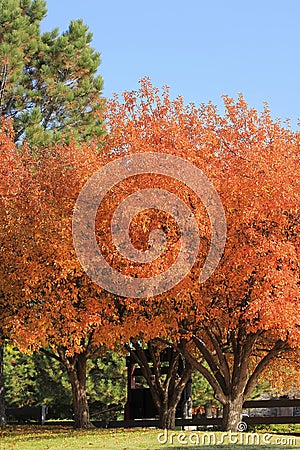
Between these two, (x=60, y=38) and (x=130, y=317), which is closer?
(x=130, y=317)

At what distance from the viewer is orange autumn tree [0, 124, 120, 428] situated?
19.8 m

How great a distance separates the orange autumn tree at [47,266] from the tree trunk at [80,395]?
3.52 meters

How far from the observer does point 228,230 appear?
1909 centimetres

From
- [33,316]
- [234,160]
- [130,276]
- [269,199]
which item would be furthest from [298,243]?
[33,316]

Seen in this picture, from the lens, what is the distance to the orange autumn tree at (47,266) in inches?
779

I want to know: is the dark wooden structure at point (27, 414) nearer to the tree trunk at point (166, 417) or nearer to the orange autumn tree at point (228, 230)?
the tree trunk at point (166, 417)

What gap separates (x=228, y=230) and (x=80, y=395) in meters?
9.10

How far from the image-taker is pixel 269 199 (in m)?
18.8

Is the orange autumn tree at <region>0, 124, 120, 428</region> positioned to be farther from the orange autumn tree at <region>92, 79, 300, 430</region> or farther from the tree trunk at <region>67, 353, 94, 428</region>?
the tree trunk at <region>67, 353, 94, 428</region>

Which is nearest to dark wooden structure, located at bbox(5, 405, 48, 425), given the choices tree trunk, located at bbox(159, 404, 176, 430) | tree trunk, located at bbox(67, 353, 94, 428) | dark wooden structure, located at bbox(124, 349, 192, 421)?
dark wooden structure, located at bbox(124, 349, 192, 421)

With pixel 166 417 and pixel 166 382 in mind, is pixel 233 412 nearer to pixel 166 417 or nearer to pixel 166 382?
pixel 166 417

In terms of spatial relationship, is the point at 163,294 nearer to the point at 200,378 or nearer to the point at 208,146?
the point at 208,146

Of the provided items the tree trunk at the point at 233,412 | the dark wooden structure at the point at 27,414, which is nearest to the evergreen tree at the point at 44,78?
the dark wooden structure at the point at 27,414

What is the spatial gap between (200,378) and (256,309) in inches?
519
